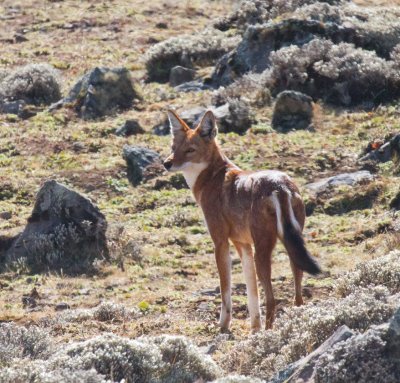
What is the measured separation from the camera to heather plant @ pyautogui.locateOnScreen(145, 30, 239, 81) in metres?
27.7

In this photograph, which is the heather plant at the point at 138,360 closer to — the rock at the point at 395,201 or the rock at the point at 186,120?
the rock at the point at 395,201

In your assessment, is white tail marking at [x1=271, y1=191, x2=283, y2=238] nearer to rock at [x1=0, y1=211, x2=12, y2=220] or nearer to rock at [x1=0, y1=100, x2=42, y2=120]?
rock at [x1=0, y1=211, x2=12, y2=220]

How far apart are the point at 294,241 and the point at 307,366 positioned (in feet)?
7.51

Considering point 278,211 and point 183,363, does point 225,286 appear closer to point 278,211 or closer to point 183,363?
point 278,211

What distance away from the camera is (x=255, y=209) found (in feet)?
32.3

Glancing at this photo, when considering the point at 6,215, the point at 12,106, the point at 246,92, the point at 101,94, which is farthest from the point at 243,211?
the point at 12,106

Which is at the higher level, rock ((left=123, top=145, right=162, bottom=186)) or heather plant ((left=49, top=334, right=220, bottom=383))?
heather plant ((left=49, top=334, right=220, bottom=383))

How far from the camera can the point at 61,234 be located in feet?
47.0

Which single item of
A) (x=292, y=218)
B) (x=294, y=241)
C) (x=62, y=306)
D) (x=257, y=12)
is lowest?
(x=62, y=306)

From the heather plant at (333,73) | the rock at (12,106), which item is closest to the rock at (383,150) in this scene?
the heather plant at (333,73)

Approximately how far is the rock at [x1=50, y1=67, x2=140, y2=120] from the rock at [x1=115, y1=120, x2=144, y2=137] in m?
1.74

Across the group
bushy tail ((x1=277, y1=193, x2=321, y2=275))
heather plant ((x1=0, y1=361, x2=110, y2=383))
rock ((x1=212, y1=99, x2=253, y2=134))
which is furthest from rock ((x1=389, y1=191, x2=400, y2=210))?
heather plant ((x1=0, y1=361, x2=110, y2=383))

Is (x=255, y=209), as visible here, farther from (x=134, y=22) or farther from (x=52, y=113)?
(x=134, y=22)

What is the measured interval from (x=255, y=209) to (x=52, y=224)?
5609 millimetres
